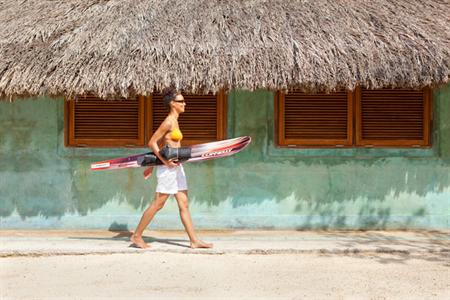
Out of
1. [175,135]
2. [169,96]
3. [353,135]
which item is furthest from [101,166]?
[353,135]

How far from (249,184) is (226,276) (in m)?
2.30

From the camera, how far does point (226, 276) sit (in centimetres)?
550

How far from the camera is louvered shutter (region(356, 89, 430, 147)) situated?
7.73 metres

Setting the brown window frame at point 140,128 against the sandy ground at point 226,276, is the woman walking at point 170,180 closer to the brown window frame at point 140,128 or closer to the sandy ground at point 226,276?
the sandy ground at point 226,276

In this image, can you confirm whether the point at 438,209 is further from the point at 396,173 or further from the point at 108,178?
the point at 108,178

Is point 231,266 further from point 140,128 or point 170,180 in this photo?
point 140,128

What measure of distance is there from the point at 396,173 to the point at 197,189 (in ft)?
8.17

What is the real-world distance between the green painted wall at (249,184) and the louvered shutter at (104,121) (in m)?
0.15

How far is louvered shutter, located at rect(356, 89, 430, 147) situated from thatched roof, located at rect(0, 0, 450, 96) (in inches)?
36.3

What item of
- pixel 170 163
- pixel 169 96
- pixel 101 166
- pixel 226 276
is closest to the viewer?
pixel 226 276

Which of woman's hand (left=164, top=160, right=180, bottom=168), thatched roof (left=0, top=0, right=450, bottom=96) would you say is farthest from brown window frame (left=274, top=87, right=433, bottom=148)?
woman's hand (left=164, top=160, right=180, bottom=168)

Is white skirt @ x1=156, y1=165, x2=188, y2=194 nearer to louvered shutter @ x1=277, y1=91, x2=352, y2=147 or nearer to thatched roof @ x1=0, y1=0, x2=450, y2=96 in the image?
thatched roof @ x1=0, y1=0, x2=450, y2=96

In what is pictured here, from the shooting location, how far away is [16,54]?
276 inches

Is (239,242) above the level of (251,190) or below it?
below
